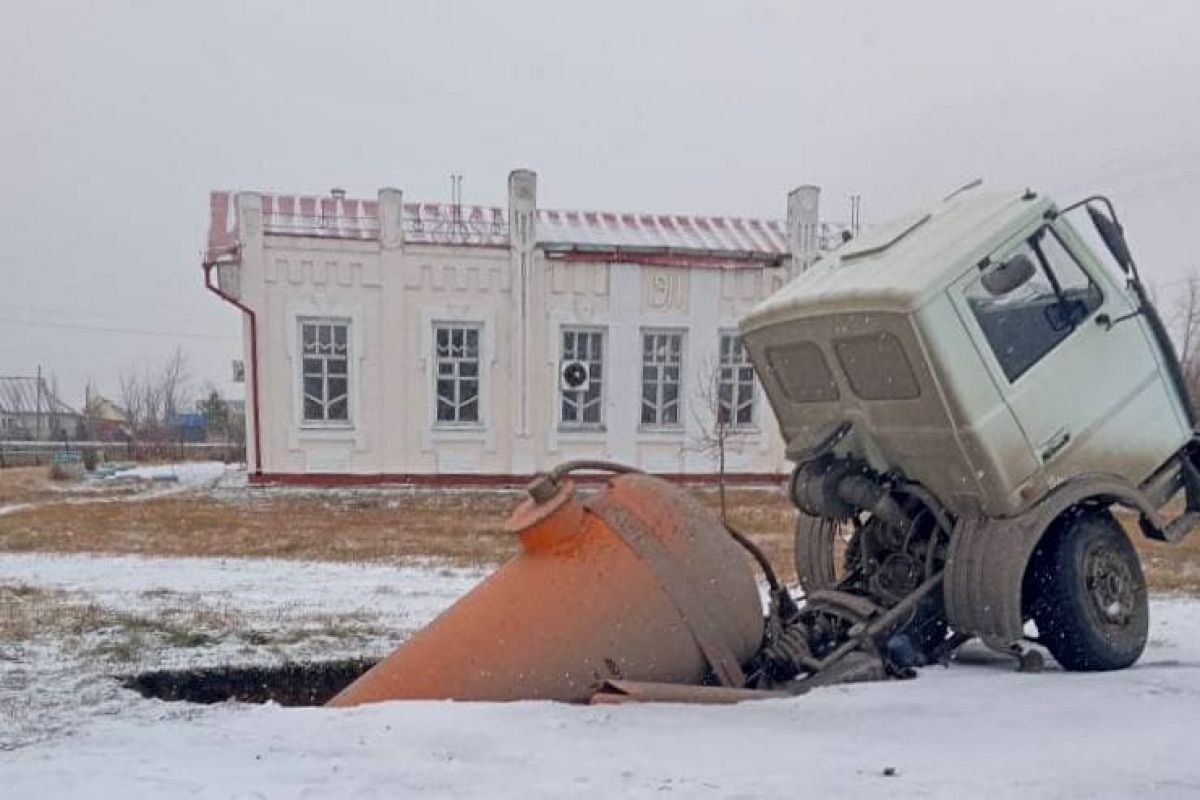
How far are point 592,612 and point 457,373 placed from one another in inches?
611

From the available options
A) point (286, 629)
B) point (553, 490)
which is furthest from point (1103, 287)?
point (286, 629)

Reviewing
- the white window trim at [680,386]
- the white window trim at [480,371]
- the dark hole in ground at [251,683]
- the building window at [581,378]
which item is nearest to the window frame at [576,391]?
the building window at [581,378]

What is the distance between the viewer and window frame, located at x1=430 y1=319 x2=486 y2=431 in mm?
19281

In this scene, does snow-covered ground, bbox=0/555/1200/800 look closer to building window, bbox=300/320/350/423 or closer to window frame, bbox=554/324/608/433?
building window, bbox=300/320/350/423

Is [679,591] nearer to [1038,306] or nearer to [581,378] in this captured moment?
[1038,306]

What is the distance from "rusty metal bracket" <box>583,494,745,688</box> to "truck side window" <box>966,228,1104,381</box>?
1.82 metres

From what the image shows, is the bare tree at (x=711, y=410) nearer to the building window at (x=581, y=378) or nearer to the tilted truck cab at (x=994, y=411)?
the building window at (x=581, y=378)

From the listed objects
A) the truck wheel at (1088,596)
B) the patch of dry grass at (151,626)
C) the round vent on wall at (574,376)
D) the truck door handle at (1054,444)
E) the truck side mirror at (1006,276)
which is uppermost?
the round vent on wall at (574,376)

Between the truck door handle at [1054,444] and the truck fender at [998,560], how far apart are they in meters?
0.16

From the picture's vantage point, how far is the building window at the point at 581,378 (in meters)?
19.8

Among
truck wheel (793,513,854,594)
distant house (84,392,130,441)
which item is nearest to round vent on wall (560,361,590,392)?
truck wheel (793,513,854,594)

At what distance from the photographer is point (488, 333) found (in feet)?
63.5

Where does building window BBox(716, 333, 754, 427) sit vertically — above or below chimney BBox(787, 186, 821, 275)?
below

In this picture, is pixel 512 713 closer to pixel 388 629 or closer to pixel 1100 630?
pixel 1100 630
